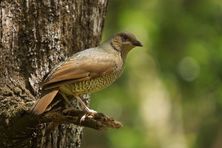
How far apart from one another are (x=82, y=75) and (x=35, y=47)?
1.31 feet

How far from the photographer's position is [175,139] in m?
12.2

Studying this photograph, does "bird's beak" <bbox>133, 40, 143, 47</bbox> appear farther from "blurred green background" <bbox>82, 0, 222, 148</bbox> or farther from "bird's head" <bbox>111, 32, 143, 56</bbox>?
"blurred green background" <bbox>82, 0, 222, 148</bbox>

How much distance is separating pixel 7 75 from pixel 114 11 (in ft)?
19.5

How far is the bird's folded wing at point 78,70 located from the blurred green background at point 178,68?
168 inches

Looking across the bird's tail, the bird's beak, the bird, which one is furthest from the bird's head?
the bird's tail

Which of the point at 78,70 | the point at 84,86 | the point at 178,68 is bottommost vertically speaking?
the point at 178,68

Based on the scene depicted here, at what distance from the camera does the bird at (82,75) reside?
15.6ft

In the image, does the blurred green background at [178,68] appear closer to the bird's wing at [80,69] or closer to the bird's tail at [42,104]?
the bird's wing at [80,69]

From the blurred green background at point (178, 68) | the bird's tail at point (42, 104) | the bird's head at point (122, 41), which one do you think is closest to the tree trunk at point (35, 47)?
the bird's tail at point (42, 104)

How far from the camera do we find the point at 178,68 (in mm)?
10148

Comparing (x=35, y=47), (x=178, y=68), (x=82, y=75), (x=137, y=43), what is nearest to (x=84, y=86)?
(x=82, y=75)

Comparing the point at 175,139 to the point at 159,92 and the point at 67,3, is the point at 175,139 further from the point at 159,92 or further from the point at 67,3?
the point at 67,3

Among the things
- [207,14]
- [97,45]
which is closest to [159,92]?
[207,14]

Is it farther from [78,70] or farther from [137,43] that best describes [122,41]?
[78,70]
